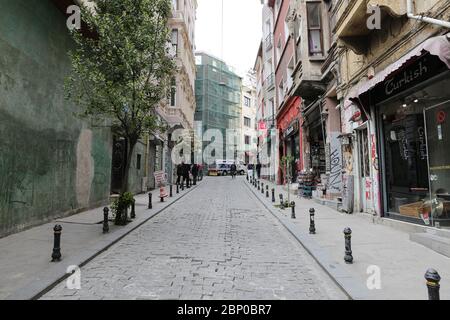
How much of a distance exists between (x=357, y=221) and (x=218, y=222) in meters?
4.21

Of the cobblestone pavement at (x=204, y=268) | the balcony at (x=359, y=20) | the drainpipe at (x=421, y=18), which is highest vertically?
the balcony at (x=359, y=20)

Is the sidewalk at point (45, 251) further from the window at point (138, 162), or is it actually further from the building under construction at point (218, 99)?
the building under construction at point (218, 99)

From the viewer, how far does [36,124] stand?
9.02 meters

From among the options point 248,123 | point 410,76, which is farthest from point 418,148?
point 248,123

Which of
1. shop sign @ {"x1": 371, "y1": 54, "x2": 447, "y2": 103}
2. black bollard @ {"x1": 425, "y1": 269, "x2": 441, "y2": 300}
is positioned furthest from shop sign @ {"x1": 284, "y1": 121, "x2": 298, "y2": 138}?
black bollard @ {"x1": 425, "y1": 269, "x2": 441, "y2": 300}

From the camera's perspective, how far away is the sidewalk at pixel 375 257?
14.5ft

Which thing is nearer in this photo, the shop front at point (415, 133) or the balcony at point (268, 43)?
the shop front at point (415, 133)

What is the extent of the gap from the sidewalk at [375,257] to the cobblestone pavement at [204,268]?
287mm

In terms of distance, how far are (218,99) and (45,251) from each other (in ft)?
180

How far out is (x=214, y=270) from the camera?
5.47 metres

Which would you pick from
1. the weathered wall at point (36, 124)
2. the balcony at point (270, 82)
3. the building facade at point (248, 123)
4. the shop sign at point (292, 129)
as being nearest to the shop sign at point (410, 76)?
the weathered wall at point (36, 124)

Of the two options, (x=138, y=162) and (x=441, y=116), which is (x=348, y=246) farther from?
(x=138, y=162)
